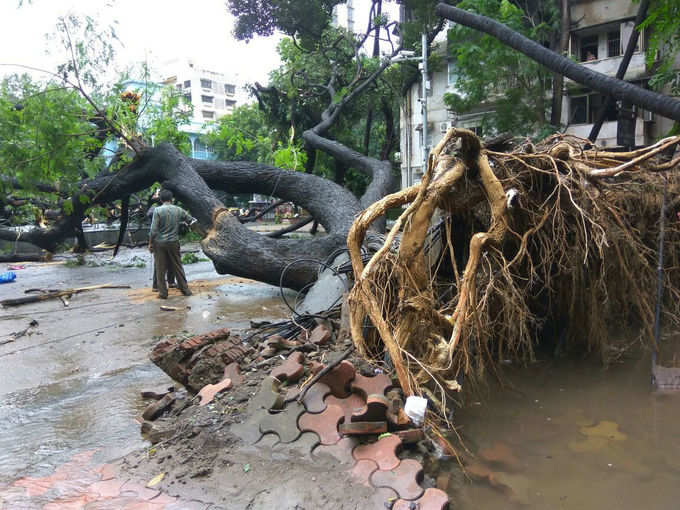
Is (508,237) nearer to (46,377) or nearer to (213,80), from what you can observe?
(46,377)

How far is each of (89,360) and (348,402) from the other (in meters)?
3.42

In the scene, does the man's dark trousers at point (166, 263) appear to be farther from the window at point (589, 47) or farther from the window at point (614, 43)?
the window at point (614, 43)

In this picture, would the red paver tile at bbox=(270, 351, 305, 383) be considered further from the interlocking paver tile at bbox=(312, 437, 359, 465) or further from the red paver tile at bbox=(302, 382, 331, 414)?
the interlocking paver tile at bbox=(312, 437, 359, 465)

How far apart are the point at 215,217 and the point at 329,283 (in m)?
3.45

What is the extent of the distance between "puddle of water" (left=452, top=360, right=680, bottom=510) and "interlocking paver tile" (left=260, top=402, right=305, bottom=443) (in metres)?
0.99

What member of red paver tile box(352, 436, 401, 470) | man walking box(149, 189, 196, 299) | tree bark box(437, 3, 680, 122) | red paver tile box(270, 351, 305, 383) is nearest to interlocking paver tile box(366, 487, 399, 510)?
red paver tile box(352, 436, 401, 470)

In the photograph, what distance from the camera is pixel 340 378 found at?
132 inches

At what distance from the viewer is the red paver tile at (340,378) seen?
3355 mm

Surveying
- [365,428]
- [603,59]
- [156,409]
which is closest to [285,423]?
[365,428]

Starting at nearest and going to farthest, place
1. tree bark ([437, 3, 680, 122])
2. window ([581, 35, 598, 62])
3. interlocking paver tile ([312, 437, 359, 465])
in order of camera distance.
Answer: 1. interlocking paver tile ([312, 437, 359, 465])
2. tree bark ([437, 3, 680, 122])
3. window ([581, 35, 598, 62])

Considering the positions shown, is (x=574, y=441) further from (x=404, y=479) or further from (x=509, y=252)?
(x=509, y=252)

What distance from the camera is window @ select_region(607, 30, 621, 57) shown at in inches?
776

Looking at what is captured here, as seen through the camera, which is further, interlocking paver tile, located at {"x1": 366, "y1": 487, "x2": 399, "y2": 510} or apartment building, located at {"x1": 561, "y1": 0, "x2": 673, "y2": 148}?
apartment building, located at {"x1": 561, "y1": 0, "x2": 673, "y2": 148}

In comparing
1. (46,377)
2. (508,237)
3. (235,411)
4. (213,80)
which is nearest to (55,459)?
(235,411)
